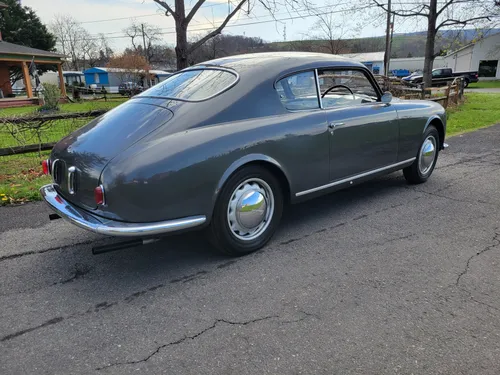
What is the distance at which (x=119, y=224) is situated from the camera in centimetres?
278

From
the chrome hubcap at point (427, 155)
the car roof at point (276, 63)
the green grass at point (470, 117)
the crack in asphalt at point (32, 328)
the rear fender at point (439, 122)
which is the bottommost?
the green grass at point (470, 117)

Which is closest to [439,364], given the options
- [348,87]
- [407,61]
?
[348,87]

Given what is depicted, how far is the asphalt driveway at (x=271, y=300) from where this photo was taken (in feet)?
7.15

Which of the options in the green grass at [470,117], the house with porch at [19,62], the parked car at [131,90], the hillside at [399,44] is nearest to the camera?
the green grass at [470,117]

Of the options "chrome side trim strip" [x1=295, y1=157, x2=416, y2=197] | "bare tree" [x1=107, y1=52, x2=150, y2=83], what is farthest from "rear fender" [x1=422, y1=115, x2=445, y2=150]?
"bare tree" [x1=107, y1=52, x2=150, y2=83]

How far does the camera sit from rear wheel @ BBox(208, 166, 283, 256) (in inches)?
125

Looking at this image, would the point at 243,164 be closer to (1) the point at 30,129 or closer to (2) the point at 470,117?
(1) the point at 30,129

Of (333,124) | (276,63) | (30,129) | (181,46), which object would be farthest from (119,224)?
(181,46)

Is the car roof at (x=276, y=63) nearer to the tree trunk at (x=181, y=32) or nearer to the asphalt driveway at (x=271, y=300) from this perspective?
the asphalt driveway at (x=271, y=300)

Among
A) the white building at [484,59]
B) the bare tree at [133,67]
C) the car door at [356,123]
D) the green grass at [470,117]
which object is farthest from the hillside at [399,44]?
the car door at [356,123]

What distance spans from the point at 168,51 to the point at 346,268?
227 feet

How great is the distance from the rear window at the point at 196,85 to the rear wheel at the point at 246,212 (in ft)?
2.54

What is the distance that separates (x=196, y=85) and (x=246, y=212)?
1.27m

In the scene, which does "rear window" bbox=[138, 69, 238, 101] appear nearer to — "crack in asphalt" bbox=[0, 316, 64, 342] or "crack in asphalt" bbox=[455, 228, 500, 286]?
"crack in asphalt" bbox=[0, 316, 64, 342]
